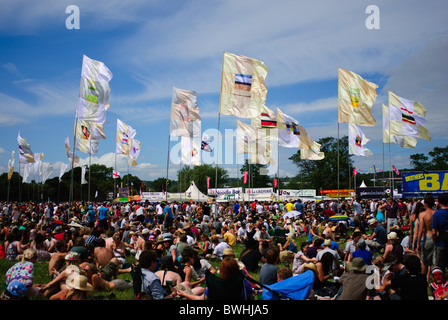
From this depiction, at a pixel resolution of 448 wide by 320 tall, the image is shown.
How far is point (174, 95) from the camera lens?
68.4 feet

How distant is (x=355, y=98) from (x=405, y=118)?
5.19 metres

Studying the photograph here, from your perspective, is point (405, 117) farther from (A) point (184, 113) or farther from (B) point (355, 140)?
(A) point (184, 113)

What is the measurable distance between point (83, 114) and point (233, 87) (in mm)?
6777

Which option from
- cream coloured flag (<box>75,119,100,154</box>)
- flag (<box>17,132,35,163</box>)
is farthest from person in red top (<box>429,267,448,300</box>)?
flag (<box>17,132,35,163</box>)

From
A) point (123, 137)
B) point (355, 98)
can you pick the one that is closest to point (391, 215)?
point (355, 98)

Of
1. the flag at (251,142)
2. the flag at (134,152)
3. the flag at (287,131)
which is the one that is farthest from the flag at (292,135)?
the flag at (134,152)

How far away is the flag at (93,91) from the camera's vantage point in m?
15.7

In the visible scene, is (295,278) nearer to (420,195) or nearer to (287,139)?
(287,139)

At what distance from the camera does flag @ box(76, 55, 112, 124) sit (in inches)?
619

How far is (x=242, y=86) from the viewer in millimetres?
16688

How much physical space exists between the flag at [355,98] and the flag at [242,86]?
4.83m

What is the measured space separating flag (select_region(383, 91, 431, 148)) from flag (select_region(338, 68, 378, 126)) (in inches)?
136

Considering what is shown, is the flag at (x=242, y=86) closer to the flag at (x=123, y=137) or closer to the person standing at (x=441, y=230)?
the person standing at (x=441, y=230)
